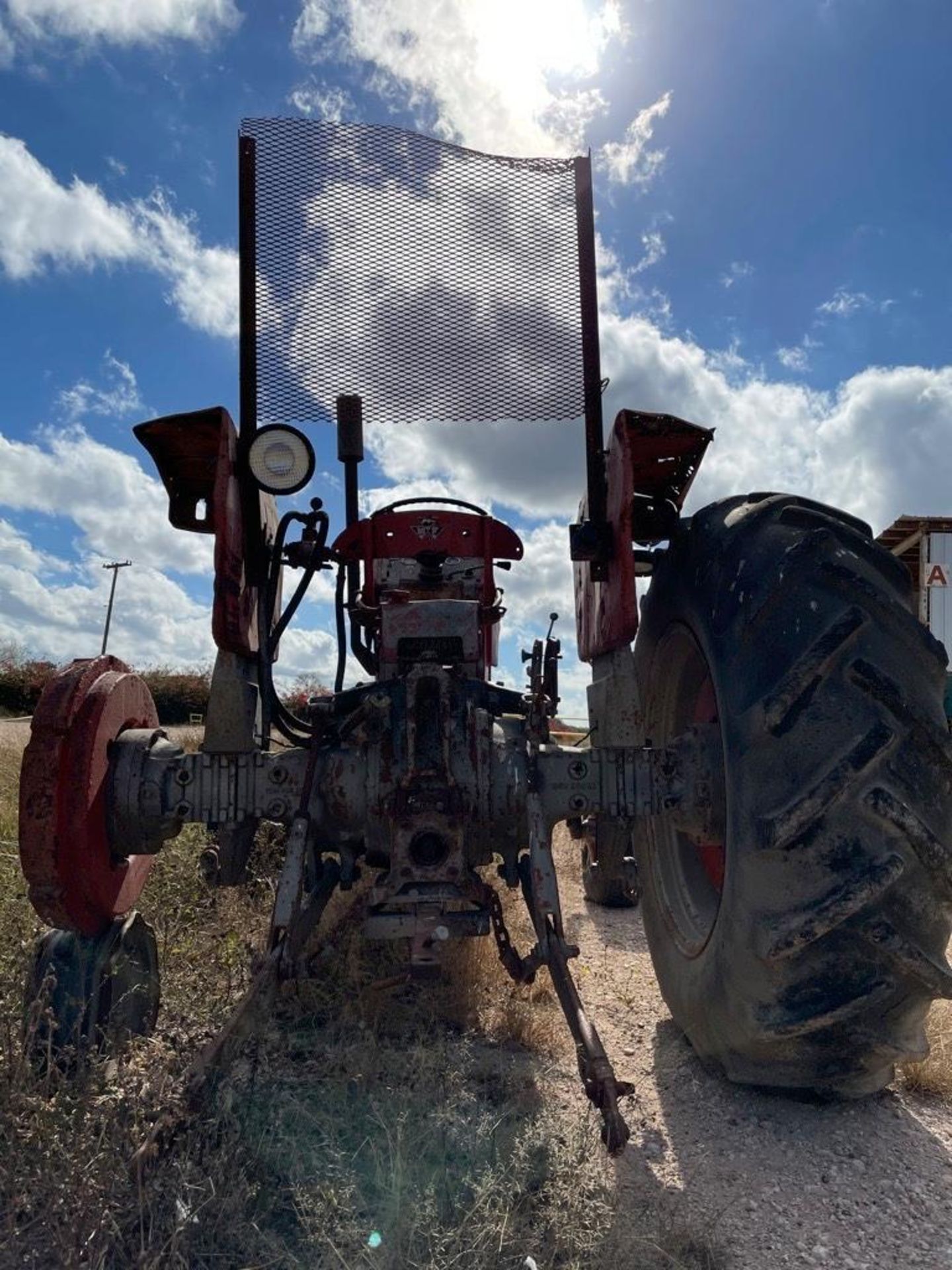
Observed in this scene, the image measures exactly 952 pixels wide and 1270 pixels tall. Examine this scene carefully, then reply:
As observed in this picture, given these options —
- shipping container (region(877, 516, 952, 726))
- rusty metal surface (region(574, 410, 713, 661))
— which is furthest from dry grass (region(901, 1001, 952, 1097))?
shipping container (region(877, 516, 952, 726))

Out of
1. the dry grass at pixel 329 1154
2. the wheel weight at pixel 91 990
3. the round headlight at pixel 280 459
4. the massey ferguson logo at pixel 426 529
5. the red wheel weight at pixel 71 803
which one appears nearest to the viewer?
the dry grass at pixel 329 1154

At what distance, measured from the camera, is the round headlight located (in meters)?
3.16

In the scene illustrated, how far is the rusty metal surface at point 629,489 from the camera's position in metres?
3.02

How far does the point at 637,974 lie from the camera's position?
4.19 metres

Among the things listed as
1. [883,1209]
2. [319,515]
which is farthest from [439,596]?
[883,1209]

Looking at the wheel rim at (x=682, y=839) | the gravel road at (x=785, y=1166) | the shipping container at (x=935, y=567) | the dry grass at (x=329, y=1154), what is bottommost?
the gravel road at (x=785, y=1166)

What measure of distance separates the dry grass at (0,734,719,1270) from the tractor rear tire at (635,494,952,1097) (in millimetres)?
612

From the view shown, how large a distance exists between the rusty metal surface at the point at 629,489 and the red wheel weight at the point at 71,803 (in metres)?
1.65

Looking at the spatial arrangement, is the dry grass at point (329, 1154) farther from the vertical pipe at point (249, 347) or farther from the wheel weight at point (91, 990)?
the vertical pipe at point (249, 347)

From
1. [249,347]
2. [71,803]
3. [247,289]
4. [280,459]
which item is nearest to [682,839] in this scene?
[280,459]

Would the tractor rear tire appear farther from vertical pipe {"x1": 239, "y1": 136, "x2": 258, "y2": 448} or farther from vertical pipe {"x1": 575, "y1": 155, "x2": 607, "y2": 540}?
vertical pipe {"x1": 239, "y1": 136, "x2": 258, "y2": 448}

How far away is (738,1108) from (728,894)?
79 centimetres

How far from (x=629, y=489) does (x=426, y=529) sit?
1.27 m

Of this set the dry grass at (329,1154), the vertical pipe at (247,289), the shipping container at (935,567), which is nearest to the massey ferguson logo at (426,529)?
the vertical pipe at (247,289)
